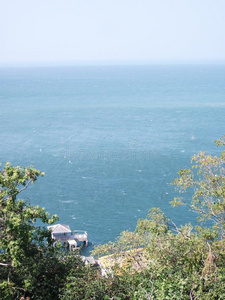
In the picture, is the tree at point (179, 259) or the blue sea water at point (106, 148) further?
the blue sea water at point (106, 148)

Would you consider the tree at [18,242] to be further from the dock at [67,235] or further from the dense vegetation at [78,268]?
the dock at [67,235]

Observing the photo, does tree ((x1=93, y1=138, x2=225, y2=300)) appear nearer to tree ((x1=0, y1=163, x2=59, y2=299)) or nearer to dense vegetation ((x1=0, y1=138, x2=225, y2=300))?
dense vegetation ((x1=0, y1=138, x2=225, y2=300))

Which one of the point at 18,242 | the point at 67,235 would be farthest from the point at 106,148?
the point at 18,242

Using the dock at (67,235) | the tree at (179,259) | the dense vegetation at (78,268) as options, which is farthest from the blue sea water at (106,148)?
the dense vegetation at (78,268)

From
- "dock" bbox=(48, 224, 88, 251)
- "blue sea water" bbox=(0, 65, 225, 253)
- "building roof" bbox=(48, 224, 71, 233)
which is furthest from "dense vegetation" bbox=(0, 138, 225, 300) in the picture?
"blue sea water" bbox=(0, 65, 225, 253)

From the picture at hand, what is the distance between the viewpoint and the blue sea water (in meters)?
41.5

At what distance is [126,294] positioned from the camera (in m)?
11.9

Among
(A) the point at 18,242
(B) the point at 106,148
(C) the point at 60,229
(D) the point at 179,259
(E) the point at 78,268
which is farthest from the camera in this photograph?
(B) the point at 106,148

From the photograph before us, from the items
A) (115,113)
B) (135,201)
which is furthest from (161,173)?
(115,113)

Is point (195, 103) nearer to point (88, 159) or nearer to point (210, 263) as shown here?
point (88, 159)

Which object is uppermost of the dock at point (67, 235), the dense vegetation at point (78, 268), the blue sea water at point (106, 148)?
the dense vegetation at point (78, 268)

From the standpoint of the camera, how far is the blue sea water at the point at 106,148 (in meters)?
41.5

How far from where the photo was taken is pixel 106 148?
207 ft

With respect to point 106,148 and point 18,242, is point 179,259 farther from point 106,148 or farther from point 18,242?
point 106,148
